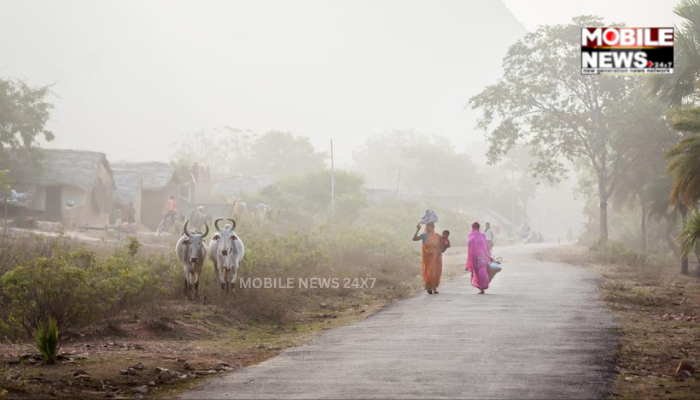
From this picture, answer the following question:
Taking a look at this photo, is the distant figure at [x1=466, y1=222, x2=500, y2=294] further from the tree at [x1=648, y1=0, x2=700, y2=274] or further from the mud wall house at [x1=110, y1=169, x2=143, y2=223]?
the mud wall house at [x1=110, y1=169, x2=143, y2=223]

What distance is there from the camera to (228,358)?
11.5 metres

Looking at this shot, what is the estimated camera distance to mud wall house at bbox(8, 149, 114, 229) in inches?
1634

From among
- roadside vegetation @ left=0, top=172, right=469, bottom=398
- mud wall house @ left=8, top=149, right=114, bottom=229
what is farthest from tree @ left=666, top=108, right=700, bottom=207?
mud wall house @ left=8, top=149, right=114, bottom=229

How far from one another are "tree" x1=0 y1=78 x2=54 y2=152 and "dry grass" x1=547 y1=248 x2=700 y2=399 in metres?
27.5

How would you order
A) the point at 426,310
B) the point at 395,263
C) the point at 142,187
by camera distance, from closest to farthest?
the point at 426,310
the point at 395,263
the point at 142,187

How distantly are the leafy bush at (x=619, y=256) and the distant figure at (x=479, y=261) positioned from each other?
1324cm

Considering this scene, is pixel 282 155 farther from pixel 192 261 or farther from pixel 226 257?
pixel 192 261

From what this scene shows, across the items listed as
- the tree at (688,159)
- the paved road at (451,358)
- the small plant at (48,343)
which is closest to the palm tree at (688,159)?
the tree at (688,159)

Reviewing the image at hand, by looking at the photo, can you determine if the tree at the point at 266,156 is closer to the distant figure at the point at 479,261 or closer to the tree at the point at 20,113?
the tree at the point at 20,113

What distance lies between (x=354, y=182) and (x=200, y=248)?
4295 centimetres

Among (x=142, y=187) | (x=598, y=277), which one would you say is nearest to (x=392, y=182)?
(x=142, y=187)

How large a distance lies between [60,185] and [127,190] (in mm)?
5663

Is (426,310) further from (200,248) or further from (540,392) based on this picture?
(540,392)

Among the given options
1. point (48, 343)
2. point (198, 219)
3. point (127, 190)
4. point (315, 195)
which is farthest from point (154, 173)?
point (48, 343)
